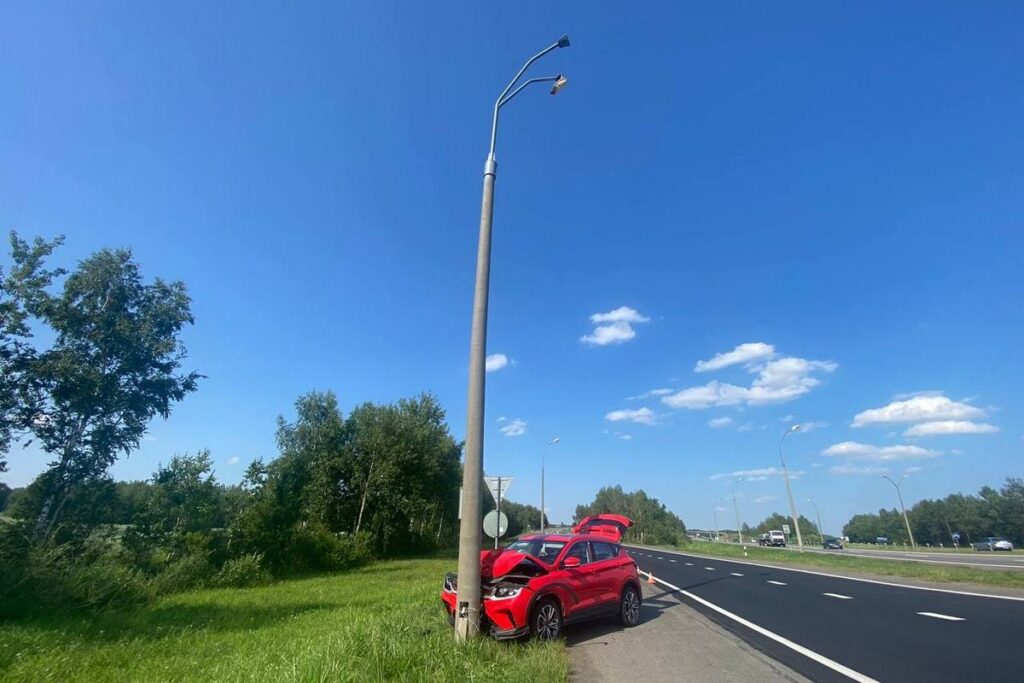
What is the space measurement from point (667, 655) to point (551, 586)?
203cm

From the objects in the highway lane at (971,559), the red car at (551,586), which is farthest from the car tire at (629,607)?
the highway lane at (971,559)

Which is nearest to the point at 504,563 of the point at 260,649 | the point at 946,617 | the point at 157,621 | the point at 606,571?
the point at 606,571

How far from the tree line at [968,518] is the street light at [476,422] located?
102809 mm

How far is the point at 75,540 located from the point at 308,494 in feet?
50.5

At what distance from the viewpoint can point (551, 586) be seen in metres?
7.89

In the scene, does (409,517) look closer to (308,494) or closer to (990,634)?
(308,494)

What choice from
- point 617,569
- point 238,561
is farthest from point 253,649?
point 238,561

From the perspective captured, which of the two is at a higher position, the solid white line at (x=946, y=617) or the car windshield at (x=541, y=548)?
the car windshield at (x=541, y=548)

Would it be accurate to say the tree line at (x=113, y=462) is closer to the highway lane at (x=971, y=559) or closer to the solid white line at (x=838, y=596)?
the solid white line at (x=838, y=596)

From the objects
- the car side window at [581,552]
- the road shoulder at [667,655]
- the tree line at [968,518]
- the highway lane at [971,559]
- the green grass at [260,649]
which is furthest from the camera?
the tree line at [968,518]

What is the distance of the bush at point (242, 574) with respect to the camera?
18.7 metres

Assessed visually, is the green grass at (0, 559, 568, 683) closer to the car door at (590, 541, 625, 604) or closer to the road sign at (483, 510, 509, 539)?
the road sign at (483, 510, 509, 539)

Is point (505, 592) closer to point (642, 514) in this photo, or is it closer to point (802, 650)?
point (802, 650)

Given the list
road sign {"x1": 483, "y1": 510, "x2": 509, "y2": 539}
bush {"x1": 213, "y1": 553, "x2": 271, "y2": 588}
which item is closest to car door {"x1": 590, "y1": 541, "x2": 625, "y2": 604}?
road sign {"x1": 483, "y1": 510, "x2": 509, "y2": 539}
